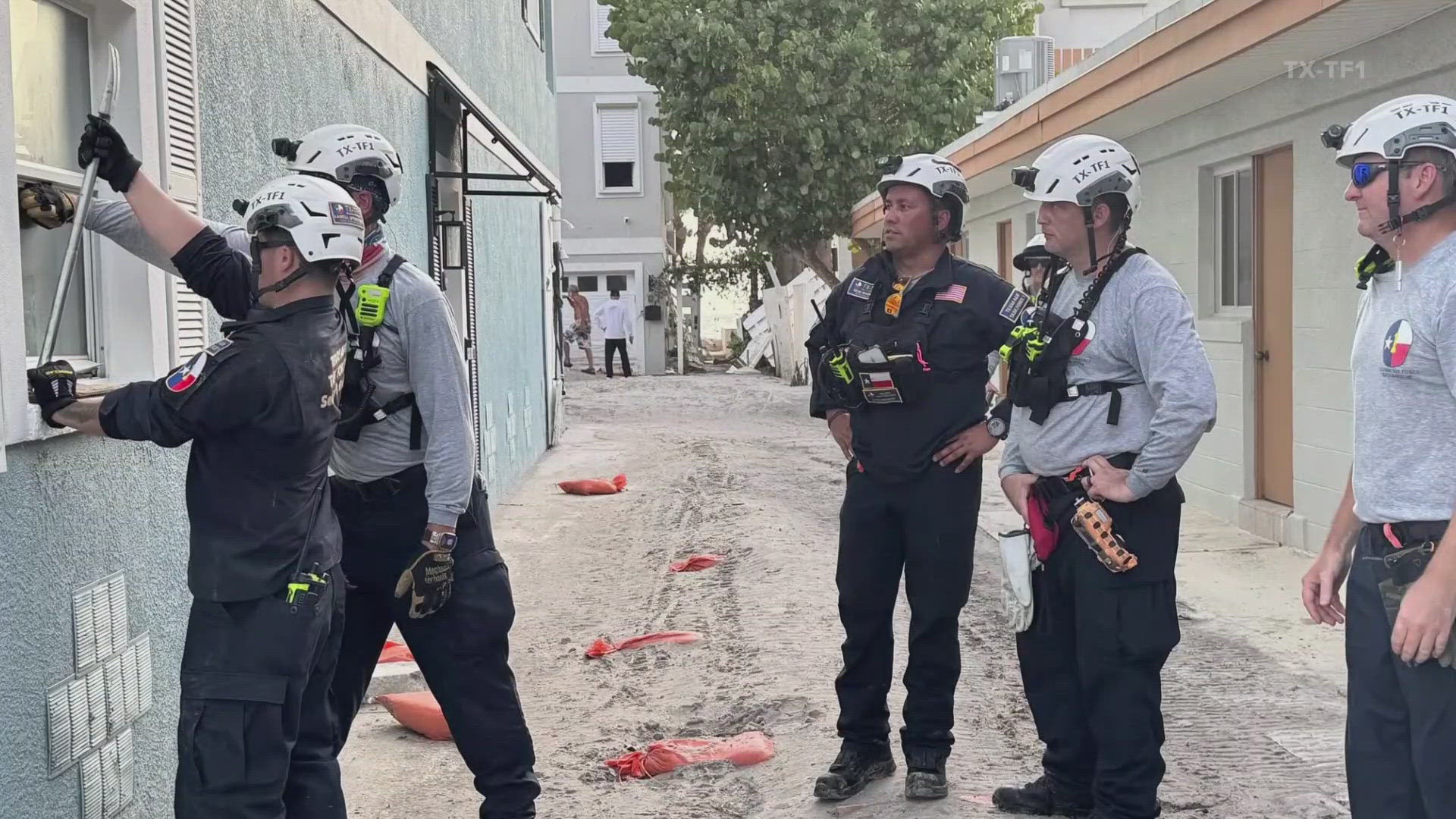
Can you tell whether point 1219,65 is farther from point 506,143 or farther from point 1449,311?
point 1449,311

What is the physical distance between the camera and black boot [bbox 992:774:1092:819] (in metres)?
4.47

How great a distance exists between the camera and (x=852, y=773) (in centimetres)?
488

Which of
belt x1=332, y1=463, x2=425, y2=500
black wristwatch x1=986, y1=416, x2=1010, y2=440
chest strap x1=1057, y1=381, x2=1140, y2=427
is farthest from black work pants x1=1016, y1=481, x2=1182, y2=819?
belt x1=332, y1=463, x2=425, y2=500

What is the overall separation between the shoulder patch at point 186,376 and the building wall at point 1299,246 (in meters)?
6.54

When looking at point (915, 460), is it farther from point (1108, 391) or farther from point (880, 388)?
point (1108, 391)

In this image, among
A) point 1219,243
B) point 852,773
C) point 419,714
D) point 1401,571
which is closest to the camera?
point 1401,571

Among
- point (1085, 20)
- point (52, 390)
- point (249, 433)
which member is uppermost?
point (1085, 20)

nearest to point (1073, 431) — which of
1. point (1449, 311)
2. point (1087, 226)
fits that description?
point (1087, 226)

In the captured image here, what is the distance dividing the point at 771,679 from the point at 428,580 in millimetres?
2879

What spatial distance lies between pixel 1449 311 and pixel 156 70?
Answer: 138 inches

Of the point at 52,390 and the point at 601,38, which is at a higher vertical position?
the point at 601,38

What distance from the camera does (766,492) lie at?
1265cm

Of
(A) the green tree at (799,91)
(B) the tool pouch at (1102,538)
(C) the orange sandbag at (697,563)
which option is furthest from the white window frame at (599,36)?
(B) the tool pouch at (1102,538)

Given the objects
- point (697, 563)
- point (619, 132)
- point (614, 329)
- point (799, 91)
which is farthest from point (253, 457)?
point (619, 132)
